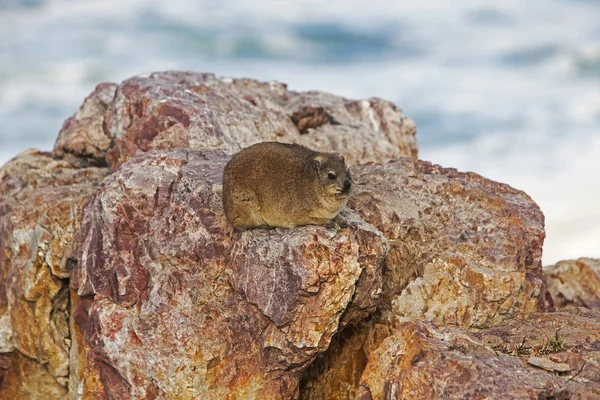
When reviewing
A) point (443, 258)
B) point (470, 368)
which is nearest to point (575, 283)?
point (443, 258)

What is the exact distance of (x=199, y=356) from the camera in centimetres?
1007

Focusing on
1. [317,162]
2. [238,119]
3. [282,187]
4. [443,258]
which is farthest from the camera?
[238,119]

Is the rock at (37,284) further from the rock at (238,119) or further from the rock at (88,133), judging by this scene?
the rock at (88,133)

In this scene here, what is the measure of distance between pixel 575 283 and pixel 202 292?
26.1 ft

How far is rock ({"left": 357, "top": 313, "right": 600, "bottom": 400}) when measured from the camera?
803cm

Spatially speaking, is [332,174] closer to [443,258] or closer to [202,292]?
[443,258]

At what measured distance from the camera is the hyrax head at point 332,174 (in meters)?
10.2

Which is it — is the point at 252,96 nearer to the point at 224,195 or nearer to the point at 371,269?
the point at 224,195

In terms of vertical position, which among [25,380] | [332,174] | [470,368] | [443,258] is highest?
[332,174]

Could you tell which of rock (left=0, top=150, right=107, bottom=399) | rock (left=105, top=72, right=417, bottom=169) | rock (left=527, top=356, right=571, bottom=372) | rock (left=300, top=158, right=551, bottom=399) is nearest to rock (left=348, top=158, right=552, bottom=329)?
rock (left=300, top=158, right=551, bottom=399)

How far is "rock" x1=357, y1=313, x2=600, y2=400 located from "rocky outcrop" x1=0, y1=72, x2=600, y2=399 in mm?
23

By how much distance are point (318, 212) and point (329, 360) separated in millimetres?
2268

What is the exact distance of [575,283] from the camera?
14.7m

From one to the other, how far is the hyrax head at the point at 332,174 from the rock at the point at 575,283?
6.11m
